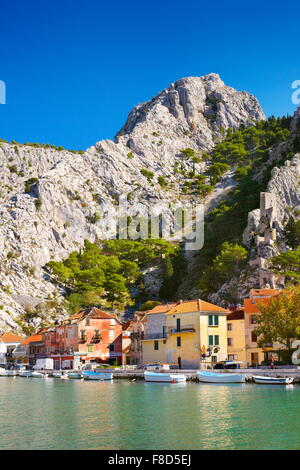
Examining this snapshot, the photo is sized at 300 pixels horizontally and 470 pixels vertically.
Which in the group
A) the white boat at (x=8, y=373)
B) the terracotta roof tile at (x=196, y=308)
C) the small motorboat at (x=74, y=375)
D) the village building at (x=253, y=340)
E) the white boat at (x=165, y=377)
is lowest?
the white boat at (x=8, y=373)

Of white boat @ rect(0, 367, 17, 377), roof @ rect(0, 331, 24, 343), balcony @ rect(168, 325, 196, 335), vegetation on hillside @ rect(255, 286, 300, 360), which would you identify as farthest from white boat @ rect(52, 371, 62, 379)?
vegetation on hillside @ rect(255, 286, 300, 360)

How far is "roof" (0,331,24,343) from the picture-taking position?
90.0 m

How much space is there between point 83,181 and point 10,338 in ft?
200

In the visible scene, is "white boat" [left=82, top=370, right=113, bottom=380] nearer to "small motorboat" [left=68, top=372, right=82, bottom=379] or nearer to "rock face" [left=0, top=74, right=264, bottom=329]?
"small motorboat" [left=68, top=372, right=82, bottom=379]

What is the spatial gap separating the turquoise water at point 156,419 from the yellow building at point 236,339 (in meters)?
19.7

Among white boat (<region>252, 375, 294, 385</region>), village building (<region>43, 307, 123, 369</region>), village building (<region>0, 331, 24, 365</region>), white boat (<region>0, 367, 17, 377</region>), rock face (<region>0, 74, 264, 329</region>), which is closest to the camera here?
white boat (<region>252, 375, 294, 385</region>)

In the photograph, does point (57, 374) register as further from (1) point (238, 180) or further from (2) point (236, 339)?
(1) point (238, 180)

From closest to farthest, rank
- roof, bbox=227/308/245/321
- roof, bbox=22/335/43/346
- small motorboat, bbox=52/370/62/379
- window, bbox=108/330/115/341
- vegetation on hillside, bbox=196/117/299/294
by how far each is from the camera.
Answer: roof, bbox=227/308/245/321 → small motorboat, bbox=52/370/62/379 → window, bbox=108/330/115/341 → roof, bbox=22/335/43/346 → vegetation on hillside, bbox=196/117/299/294

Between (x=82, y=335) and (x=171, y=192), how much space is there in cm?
8456

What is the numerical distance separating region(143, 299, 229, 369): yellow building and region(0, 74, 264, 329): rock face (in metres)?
38.4

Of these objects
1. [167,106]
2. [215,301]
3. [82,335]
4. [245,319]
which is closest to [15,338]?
[82,335]

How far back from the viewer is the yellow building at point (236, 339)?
63.2 m

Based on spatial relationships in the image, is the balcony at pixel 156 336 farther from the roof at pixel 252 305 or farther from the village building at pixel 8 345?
the village building at pixel 8 345

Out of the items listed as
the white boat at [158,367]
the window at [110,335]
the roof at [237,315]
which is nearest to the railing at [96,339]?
the window at [110,335]
